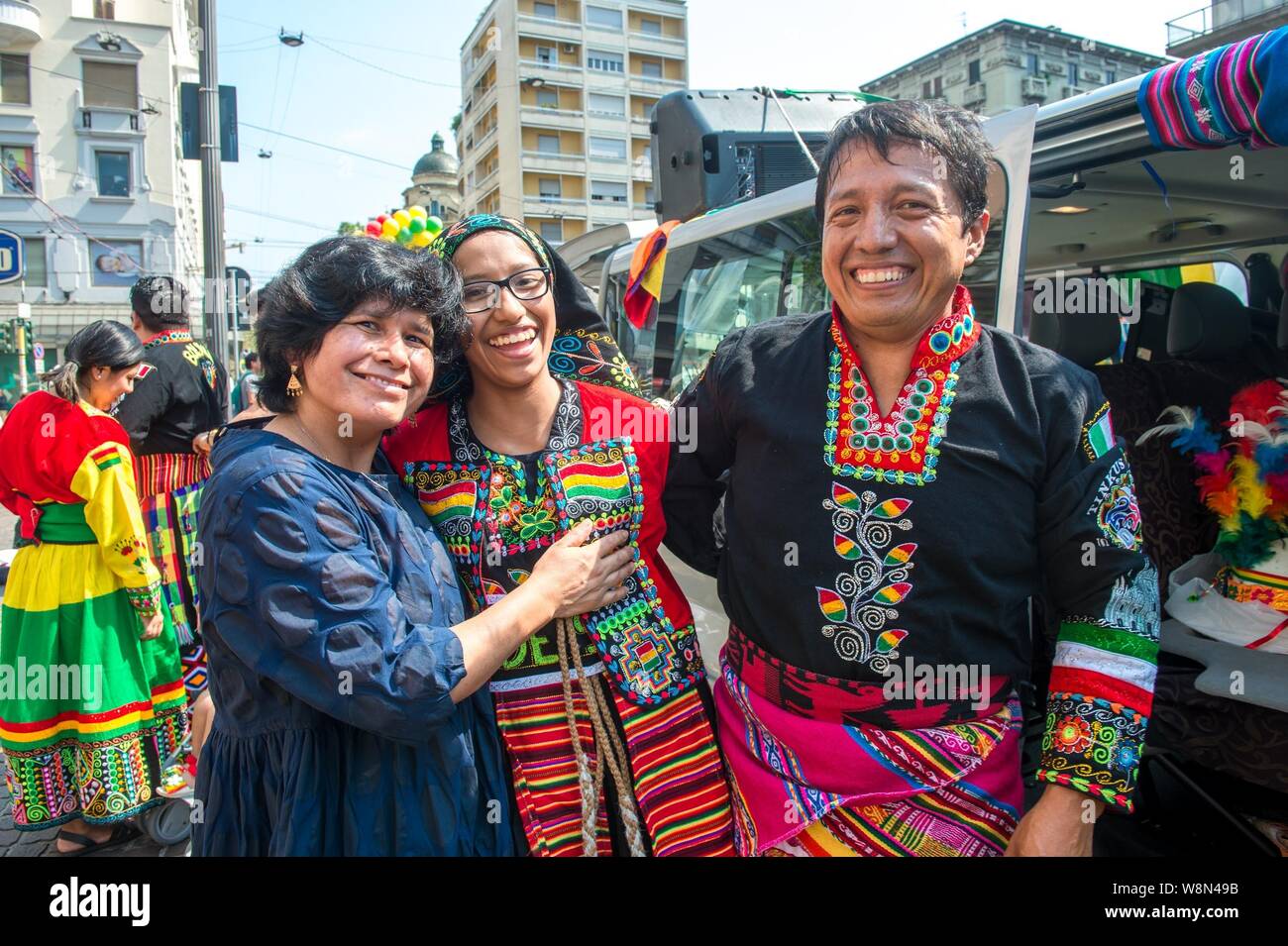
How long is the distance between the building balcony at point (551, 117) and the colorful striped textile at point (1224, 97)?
50295 millimetres

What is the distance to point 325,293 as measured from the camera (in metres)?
1.53

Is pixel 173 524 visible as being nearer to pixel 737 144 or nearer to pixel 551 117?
pixel 737 144

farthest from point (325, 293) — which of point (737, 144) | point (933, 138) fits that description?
point (737, 144)

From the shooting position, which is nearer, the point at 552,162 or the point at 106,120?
the point at 106,120

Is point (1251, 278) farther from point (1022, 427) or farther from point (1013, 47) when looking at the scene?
point (1013, 47)

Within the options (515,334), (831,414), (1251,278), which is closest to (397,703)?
(515,334)

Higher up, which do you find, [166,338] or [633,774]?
[166,338]

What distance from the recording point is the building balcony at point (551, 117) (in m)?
48.4

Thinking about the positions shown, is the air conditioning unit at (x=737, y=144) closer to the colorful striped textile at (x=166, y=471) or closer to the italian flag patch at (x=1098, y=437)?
the colorful striped textile at (x=166, y=471)

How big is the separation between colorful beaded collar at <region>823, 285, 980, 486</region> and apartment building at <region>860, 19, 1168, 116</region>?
128 feet

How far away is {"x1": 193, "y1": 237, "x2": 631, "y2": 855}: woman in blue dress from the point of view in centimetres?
136

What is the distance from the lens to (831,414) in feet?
5.16

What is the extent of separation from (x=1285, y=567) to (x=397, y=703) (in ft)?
7.43

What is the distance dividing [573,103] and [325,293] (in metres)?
52.3
